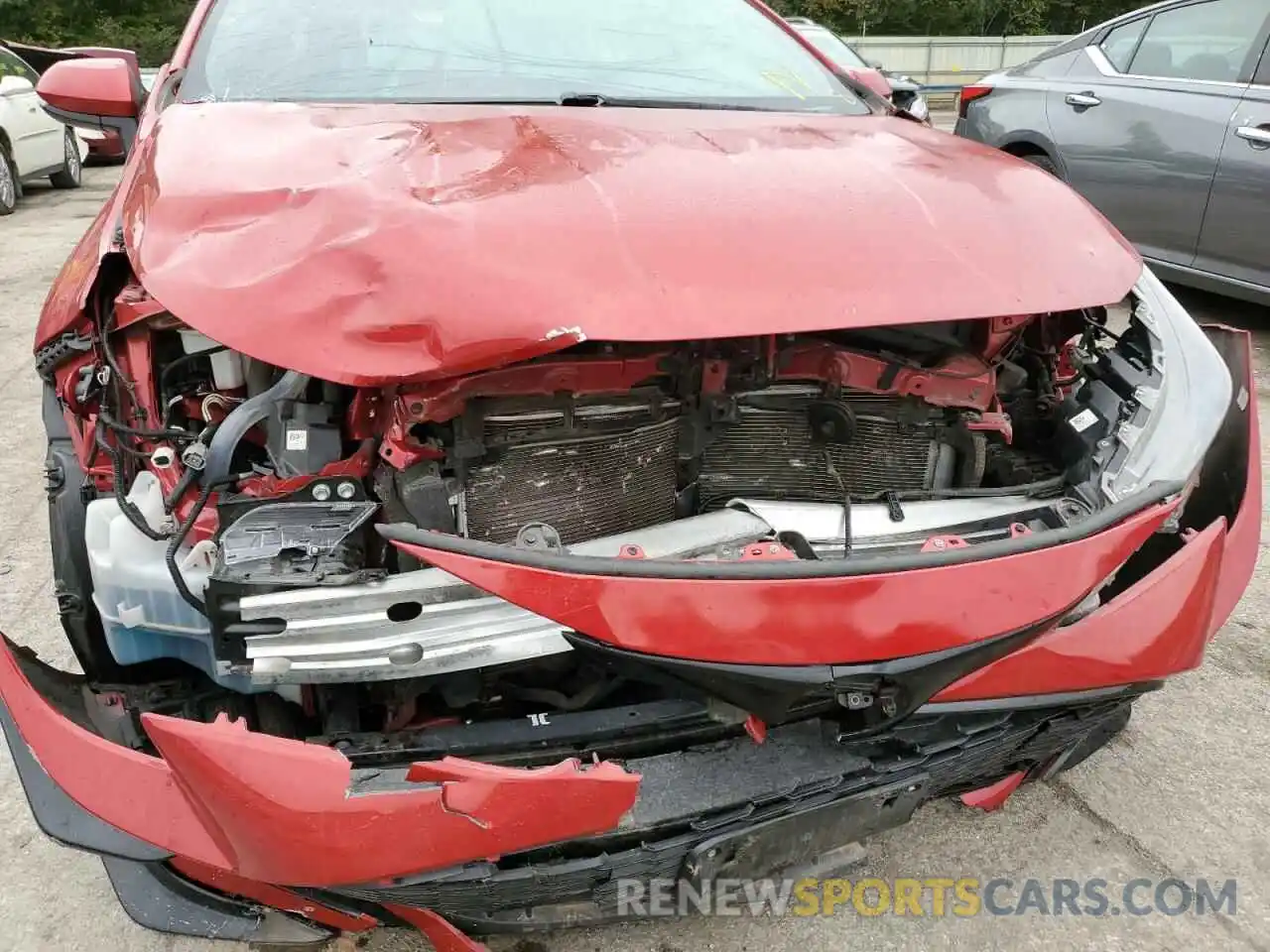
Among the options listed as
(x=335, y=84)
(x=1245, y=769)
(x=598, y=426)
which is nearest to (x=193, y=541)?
(x=598, y=426)

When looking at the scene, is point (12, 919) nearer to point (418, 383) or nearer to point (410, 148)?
point (418, 383)

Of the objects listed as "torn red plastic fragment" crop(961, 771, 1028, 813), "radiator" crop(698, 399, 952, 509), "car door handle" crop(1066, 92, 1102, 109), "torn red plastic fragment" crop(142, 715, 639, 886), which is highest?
"car door handle" crop(1066, 92, 1102, 109)

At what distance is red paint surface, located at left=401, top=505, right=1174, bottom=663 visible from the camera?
4.06ft

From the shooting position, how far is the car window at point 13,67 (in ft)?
27.4

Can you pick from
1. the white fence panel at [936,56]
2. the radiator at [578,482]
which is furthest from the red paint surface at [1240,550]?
the white fence panel at [936,56]

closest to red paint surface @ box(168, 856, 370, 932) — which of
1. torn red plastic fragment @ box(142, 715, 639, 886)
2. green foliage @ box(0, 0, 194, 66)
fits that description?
torn red plastic fragment @ box(142, 715, 639, 886)

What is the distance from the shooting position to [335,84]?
218 centimetres

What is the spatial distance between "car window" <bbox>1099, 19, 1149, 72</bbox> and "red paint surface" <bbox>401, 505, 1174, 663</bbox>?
459cm

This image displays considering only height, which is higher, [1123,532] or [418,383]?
[418,383]

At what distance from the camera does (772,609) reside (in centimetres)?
126

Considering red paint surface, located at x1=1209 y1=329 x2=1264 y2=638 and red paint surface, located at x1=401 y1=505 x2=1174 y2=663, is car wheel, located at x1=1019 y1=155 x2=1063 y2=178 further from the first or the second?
red paint surface, located at x1=401 y1=505 x2=1174 y2=663

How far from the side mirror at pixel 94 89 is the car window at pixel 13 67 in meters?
7.12

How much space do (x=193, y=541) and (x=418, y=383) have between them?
0.45 m

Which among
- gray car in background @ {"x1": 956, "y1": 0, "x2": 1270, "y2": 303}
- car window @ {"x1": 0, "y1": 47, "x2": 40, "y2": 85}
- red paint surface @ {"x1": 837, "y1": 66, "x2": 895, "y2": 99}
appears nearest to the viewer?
red paint surface @ {"x1": 837, "y1": 66, "x2": 895, "y2": 99}
